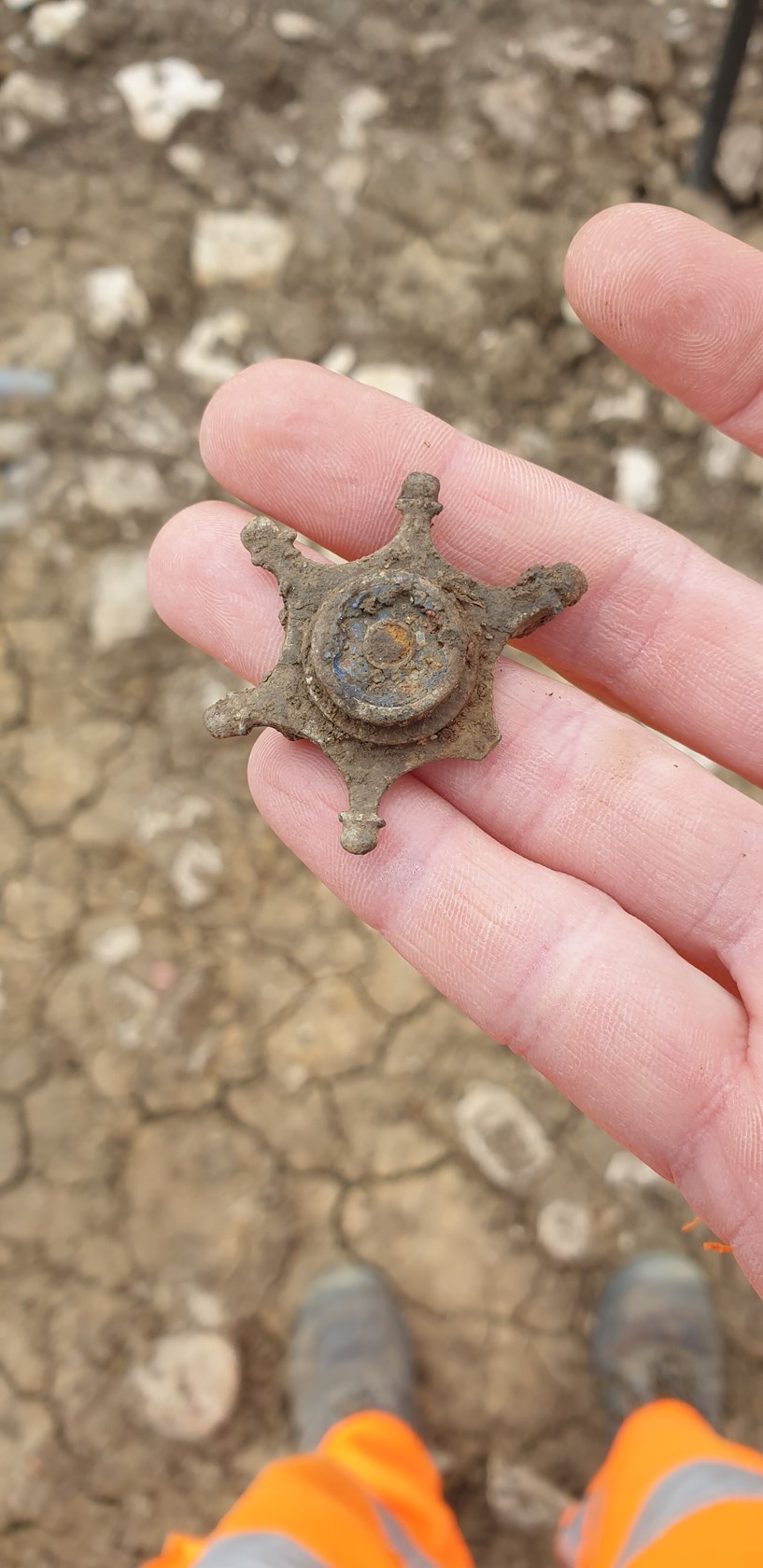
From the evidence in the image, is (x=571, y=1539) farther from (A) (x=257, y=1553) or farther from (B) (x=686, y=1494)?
(A) (x=257, y=1553)

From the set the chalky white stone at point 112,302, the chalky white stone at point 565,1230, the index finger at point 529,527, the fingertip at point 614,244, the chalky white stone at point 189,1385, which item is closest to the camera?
the fingertip at point 614,244

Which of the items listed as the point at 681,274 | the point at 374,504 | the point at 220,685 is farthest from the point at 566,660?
the point at 220,685

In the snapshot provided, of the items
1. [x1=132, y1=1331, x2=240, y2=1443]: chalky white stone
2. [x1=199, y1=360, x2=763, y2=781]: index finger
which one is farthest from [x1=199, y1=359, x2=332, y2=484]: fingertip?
[x1=132, y1=1331, x2=240, y2=1443]: chalky white stone

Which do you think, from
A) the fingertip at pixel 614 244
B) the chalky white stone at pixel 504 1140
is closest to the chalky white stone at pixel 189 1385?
the chalky white stone at pixel 504 1140

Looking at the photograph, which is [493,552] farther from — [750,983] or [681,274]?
[750,983]

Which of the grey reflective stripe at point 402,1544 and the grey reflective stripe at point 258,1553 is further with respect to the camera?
the grey reflective stripe at point 402,1544

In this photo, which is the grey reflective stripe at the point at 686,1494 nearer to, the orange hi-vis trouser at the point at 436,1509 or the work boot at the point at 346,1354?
the orange hi-vis trouser at the point at 436,1509

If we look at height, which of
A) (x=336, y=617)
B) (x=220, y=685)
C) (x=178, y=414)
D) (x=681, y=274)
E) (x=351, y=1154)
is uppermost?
(x=681, y=274)
